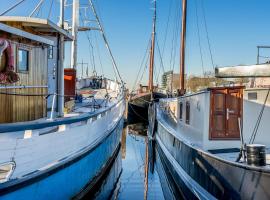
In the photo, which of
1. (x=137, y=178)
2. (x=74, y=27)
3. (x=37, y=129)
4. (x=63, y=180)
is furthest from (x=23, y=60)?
(x=74, y=27)

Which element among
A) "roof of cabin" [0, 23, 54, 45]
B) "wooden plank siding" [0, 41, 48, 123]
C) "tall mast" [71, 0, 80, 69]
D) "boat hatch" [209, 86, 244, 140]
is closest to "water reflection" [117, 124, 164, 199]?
"boat hatch" [209, 86, 244, 140]

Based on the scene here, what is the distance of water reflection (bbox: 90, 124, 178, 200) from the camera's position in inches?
491

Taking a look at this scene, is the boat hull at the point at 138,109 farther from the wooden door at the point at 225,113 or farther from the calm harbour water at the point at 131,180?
the wooden door at the point at 225,113

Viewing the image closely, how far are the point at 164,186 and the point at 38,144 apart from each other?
7803 mm

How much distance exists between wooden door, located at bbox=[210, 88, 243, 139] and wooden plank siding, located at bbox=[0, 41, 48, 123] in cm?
470

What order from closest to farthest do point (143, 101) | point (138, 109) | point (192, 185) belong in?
1. point (192, 185)
2. point (143, 101)
3. point (138, 109)

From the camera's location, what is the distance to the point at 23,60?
8.63 metres

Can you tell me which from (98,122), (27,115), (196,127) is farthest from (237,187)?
(98,122)

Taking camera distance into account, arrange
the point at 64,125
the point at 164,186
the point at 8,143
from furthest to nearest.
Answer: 1. the point at 164,186
2. the point at 64,125
3. the point at 8,143

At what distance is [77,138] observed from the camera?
369 inches

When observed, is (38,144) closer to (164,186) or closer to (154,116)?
(164,186)

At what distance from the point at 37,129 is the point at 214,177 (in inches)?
166

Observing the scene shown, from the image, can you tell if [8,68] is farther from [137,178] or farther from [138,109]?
[138,109]

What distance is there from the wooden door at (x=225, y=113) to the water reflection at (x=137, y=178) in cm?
339
